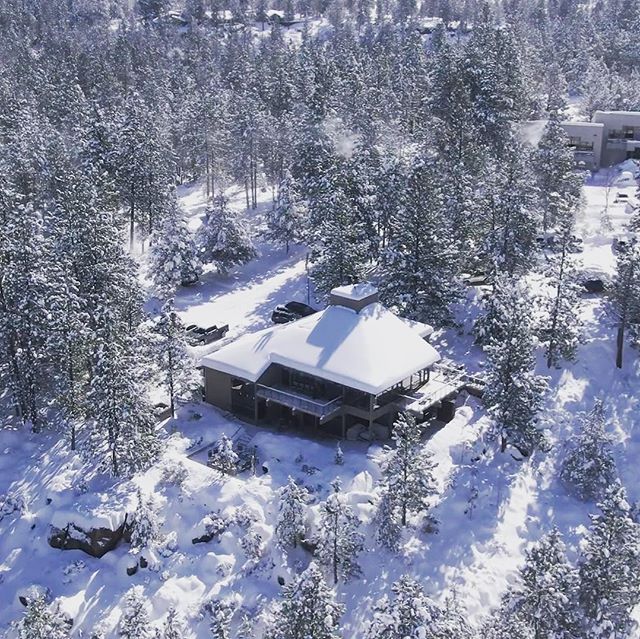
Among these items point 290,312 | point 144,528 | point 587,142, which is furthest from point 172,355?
point 587,142

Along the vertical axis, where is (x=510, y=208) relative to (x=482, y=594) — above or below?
above

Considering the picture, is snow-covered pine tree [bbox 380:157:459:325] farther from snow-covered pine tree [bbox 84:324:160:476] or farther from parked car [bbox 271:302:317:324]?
snow-covered pine tree [bbox 84:324:160:476]

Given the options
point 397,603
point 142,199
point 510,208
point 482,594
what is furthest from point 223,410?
point 142,199

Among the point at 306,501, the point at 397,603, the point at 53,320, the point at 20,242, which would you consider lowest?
the point at 306,501

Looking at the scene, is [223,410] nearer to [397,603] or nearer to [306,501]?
[306,501]

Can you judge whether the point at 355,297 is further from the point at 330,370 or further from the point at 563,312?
the point at 563,312

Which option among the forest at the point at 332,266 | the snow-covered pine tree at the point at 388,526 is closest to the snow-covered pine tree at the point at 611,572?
the forest at the point at 332,266

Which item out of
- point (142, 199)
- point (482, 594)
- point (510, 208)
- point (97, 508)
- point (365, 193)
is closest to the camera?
Result: point (482, 594)

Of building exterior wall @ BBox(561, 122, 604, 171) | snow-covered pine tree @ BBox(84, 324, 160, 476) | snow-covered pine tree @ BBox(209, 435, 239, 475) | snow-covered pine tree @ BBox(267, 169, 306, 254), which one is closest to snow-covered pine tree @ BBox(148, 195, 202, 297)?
snow-covered pine tree @ BBox(267, 169, 306, 254)
